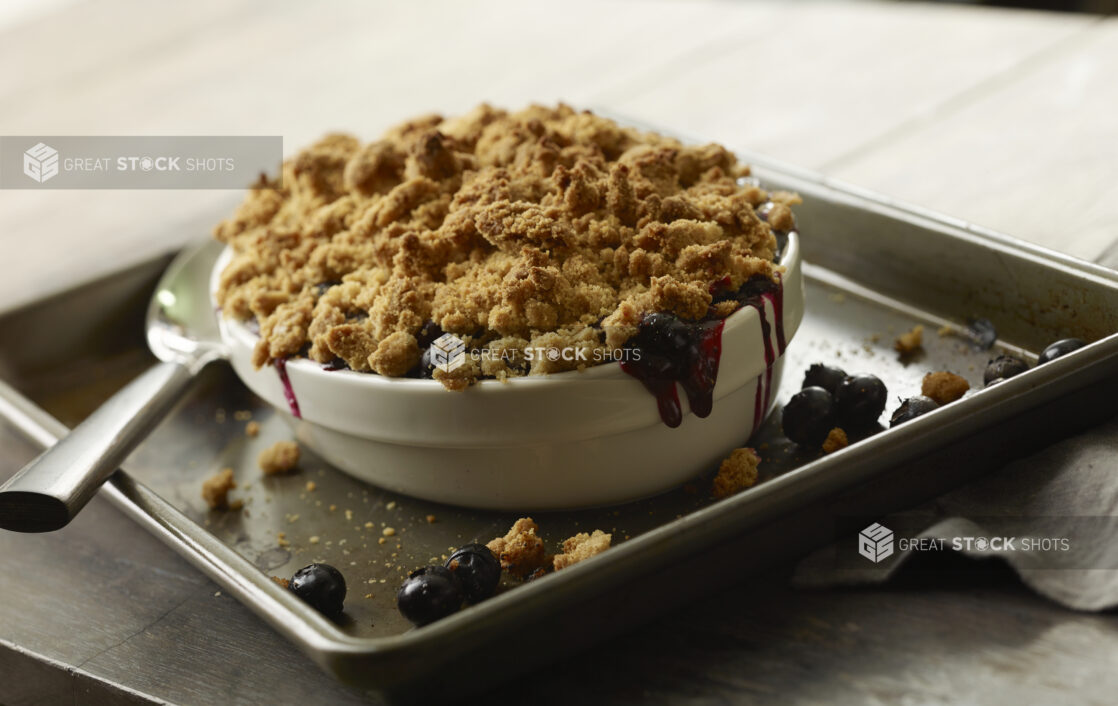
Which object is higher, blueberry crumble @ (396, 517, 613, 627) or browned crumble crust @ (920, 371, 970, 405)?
browned crumble crust @ (920, 371, 970, 405)

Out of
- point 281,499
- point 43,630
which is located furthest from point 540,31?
point 43,630

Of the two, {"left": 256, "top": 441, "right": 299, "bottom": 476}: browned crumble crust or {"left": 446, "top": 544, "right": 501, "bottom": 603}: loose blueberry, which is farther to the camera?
{"left": 256, "top": 441, "right": 299, "bottom": 476}: browned crumble crust

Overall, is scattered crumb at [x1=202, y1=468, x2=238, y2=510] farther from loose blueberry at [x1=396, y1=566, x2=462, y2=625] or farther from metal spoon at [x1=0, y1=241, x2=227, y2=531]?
loose blueberry at [x1=396, y1=566, x2=462, y2=625]

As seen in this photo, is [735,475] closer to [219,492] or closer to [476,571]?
[476,571]

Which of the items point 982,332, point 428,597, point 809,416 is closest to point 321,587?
point 428,597

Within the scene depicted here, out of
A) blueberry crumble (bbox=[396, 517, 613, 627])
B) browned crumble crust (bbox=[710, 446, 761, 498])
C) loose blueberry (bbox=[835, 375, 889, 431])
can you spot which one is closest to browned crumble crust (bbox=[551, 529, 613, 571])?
blueberry crumble (bbox=[396, 517, 613, 627])

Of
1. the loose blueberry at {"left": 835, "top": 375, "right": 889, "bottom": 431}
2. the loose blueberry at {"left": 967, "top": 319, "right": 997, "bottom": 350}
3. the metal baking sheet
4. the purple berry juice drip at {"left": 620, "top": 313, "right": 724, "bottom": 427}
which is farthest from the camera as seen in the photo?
the loose blueberry at {"left": 967, "top": 319, "right": 997, "bottom": 350}

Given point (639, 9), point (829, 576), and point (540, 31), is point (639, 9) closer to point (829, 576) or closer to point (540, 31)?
point (540, 31)
